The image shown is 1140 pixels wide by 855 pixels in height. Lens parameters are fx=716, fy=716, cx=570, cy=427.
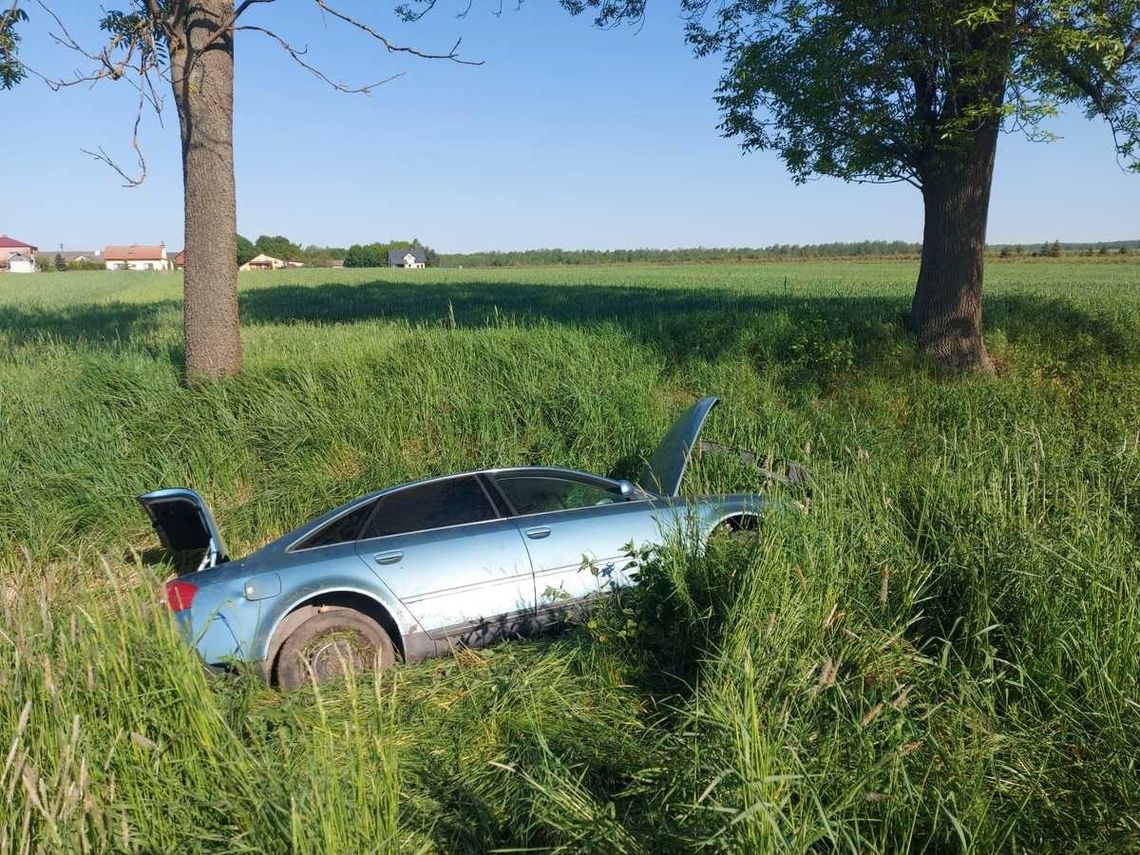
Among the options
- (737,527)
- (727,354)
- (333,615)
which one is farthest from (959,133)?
(333,615)

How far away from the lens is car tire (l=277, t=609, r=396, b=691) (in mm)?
3832

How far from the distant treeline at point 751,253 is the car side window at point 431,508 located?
86636 mm

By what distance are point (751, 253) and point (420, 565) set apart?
340 feet

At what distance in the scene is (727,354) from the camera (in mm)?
9453

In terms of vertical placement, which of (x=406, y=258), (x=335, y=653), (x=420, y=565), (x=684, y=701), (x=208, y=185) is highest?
(x=406, y=258)

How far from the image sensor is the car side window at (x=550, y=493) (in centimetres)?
466


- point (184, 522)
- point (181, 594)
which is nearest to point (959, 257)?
point (184, 522)

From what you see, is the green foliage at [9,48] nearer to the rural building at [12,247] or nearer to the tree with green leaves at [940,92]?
the tree with green leaves at [940,92]

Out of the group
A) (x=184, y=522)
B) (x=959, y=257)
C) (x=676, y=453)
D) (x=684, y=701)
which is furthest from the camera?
(x=959, y=257)

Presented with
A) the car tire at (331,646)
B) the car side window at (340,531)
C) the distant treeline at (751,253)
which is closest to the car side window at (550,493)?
the car side window at (340,531)

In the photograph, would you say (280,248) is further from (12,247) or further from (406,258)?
(12,247)

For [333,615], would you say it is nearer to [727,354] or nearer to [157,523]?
[157,523]

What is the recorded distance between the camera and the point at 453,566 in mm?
4152

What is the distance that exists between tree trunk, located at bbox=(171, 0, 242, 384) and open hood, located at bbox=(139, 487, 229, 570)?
12.3 ft
